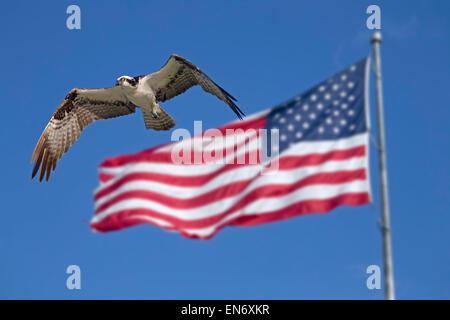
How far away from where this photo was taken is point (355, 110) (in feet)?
26.9

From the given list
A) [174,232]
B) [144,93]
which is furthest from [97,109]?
[174,232]

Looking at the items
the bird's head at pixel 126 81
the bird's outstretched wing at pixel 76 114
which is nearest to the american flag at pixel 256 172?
A: the bird's head at pixel 126 81

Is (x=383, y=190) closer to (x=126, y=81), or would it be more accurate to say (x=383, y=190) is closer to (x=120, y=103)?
(x=126, y=81)

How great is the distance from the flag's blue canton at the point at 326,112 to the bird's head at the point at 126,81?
9767mm

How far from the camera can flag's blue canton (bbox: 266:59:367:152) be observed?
8211 millimetres

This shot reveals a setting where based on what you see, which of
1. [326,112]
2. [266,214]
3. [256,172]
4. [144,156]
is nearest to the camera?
[266,214]

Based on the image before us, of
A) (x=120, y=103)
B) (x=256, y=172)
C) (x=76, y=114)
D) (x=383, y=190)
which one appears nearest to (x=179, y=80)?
(x=120, y=103)

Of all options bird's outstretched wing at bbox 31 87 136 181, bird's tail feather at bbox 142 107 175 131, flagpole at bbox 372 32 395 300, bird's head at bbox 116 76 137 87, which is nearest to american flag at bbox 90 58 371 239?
flagpole at bbox 372 32 395 300

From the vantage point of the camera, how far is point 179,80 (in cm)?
1823

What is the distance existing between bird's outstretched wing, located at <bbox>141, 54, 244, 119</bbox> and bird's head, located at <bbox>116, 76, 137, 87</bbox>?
0.90ft

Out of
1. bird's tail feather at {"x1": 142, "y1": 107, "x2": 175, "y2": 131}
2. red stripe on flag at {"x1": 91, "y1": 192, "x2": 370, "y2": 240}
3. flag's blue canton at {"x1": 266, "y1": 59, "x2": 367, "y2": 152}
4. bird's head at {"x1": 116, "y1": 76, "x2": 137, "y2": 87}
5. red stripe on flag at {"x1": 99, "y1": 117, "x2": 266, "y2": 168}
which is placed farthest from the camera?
bird's tail feather at {"x1": 142, "y1": 107, "x2": 175, "y2": 131}

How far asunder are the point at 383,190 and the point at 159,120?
38.1 ft

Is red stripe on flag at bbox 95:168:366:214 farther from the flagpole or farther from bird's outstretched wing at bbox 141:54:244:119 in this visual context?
bird's outstretched wing at bbox 141:54:244:119
